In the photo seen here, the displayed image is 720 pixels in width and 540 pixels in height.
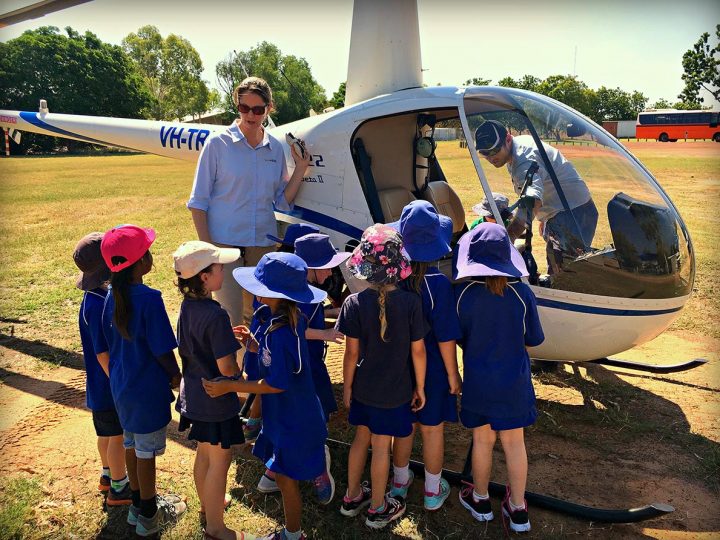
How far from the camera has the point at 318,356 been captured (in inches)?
121

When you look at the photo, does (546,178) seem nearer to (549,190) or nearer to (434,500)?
(549,190)

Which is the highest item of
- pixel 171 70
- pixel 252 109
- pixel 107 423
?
pixel 171 70

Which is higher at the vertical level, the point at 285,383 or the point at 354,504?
the point at 285,383

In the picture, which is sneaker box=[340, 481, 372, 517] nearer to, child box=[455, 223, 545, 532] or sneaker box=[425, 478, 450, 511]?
sneaker box=[425, 478, 450, 511]

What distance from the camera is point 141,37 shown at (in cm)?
7706

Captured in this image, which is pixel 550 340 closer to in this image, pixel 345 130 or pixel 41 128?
pixel 345 130

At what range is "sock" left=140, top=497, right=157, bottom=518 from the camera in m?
2.88

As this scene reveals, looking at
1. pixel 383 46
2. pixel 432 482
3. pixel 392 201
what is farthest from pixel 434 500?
pixel 383 46

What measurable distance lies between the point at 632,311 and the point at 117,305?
286 cm

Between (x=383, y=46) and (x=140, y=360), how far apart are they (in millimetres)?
3023

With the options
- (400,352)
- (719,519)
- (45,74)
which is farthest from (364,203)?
(45,74)

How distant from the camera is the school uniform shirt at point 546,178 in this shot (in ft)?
11.1

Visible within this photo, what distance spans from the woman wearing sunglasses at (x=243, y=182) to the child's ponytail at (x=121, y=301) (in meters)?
1.11

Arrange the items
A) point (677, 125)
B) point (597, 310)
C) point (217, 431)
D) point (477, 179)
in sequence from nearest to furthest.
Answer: point (217, 431), point (597, 310), point (477, 179), point (677, 125)
